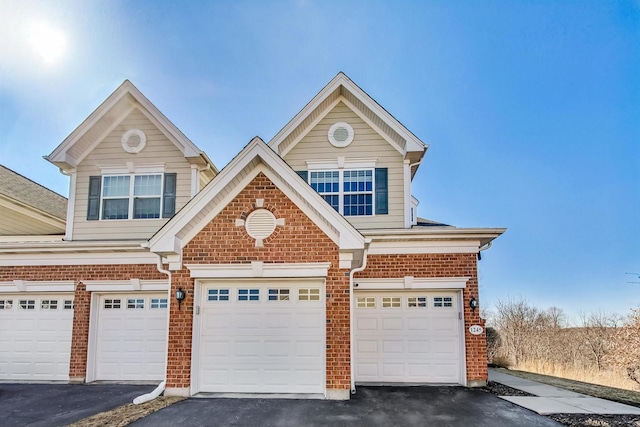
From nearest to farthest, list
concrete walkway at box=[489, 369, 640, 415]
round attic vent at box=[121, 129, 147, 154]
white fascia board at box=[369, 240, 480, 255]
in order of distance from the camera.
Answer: concrete walkway at box=[489, 369, 640, 415]
white fascia board at box=[369, 240, 480, 255]
round attic vent at box=[121, 129, 147, 154]

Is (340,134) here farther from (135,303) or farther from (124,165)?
(135,303)

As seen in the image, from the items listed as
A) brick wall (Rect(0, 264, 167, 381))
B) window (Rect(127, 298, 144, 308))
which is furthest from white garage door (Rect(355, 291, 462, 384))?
window (Rect(127, 298, 144, 308))

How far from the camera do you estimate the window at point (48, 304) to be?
11492 millimetres

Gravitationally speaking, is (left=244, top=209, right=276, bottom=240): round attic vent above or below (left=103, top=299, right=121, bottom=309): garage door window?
above

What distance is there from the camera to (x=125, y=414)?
24.8 ft

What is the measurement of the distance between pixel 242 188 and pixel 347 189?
393 cm

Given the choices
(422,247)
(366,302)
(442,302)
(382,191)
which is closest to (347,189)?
(382,191)

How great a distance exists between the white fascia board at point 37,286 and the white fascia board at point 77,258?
1.58 feet

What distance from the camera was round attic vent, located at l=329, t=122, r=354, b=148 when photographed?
12516 millimetres

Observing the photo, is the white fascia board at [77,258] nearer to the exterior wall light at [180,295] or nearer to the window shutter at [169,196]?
the window shutter at [169,196]

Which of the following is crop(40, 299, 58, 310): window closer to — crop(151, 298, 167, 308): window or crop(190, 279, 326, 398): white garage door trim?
crop(151, 298, 167, 308): window

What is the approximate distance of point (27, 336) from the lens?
37.5ft

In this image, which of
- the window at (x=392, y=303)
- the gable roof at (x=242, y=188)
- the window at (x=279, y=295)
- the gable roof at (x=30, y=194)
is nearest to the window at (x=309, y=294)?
the window at (x=279, y=295)

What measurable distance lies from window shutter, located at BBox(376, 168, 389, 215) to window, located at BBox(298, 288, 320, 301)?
3702 mm
